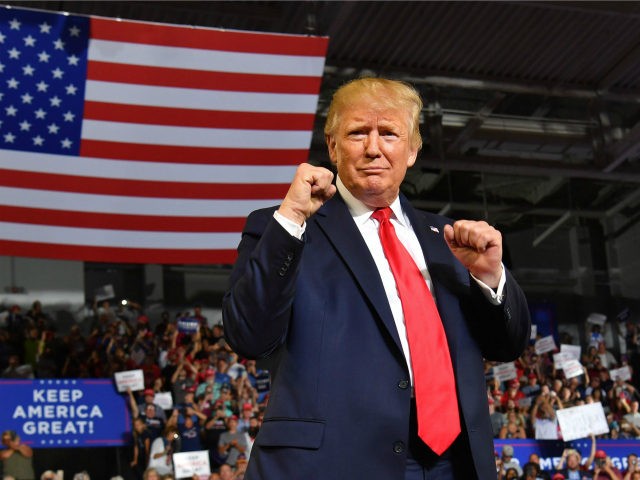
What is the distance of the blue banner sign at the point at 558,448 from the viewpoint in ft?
38.5

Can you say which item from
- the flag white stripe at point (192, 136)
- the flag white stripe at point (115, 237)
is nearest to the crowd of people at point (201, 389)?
the flag white stripe at point (115, 237)

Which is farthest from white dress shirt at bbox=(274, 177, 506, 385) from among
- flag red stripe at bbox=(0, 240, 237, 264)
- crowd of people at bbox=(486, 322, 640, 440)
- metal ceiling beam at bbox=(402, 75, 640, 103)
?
metal ceiling beam at bbox=(402, 75, 640, 103)

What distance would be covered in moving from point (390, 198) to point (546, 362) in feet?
46.3

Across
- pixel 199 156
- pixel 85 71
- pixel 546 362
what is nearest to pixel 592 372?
Answer: pixel 546 362

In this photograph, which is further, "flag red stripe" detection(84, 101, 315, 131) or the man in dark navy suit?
"flag red stripe" detection(84, 101, 315, 131)

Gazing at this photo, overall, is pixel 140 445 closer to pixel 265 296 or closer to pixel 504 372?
pixel 504 372

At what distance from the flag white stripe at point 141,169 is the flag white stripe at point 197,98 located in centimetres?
53

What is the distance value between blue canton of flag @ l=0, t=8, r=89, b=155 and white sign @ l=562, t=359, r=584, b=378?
26.9 ft

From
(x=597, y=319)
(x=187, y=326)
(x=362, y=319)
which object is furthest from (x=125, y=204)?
(x=597, y=319)

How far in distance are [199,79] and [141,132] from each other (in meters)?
0.69

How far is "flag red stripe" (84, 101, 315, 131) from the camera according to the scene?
827 centimetres

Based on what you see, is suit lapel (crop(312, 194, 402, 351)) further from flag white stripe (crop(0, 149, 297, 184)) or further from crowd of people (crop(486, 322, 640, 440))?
crowd of people (crop(486, 322, 640, 440))

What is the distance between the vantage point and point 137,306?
1516 cm

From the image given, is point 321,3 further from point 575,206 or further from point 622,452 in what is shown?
point 575,206
